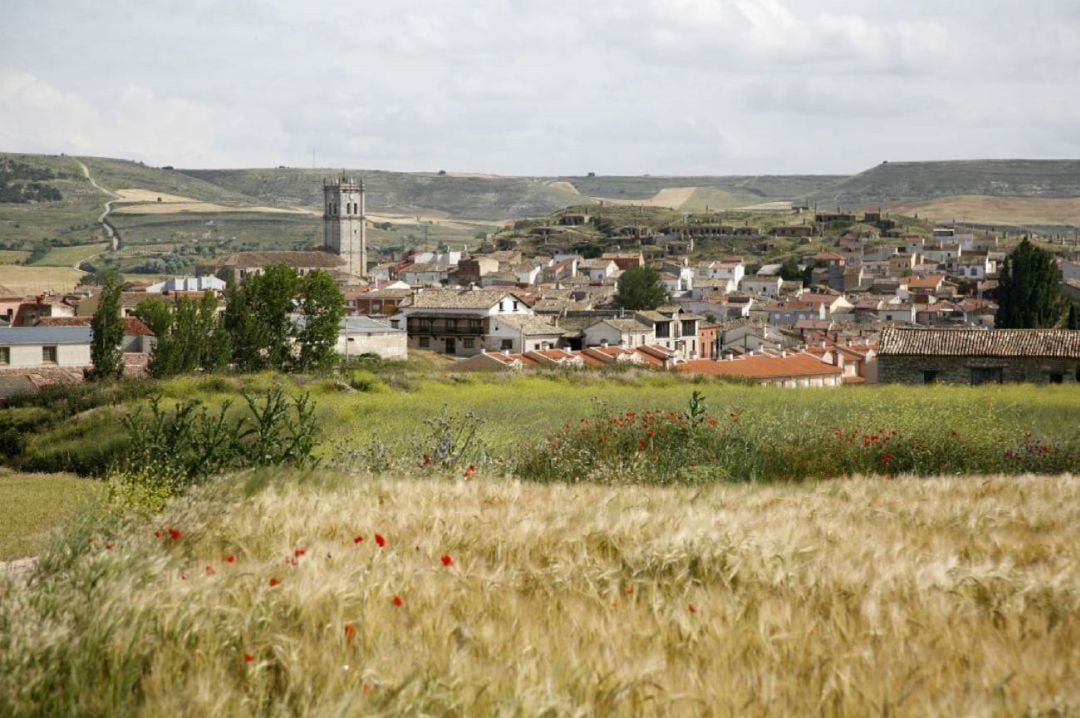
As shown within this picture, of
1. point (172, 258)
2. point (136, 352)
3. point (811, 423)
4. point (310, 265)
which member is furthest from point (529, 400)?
point (172, 258)

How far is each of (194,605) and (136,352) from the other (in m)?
59.3

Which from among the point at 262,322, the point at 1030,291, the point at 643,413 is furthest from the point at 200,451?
the point at 1030,291

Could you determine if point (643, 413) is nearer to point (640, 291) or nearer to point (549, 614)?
point (549, 614)

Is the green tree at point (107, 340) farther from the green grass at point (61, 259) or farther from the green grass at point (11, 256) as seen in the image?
the green grass at point (61, 259)

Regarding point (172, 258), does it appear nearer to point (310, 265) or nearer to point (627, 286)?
point (310, 265)

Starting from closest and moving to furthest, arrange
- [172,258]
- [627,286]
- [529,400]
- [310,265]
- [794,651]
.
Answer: [794,651] < [529,400] < [627,286] < [310,265] < [172,258]

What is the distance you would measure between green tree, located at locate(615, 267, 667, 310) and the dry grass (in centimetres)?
9366

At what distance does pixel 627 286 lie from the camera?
104 metres

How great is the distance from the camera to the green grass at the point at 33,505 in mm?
14416

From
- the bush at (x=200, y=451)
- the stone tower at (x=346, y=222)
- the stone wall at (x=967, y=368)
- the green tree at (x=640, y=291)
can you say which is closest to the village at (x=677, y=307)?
the stone wall at (x=967, y=368)

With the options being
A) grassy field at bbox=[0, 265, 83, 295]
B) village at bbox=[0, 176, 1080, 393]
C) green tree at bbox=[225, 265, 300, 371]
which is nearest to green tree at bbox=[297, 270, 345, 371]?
green tree at bbox=[225, 265, 300, 371]

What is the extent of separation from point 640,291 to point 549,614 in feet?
319

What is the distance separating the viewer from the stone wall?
1560 inches

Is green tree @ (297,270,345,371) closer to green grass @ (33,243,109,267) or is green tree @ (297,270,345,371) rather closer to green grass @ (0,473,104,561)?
green grass @ (0,473,104,561)
